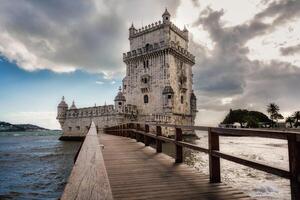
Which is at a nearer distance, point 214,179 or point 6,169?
point 214,179

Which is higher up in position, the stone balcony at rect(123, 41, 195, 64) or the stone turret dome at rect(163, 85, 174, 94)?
the stone balcony at rect(123, 41, 195, 64)

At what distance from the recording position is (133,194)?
4.05 metres

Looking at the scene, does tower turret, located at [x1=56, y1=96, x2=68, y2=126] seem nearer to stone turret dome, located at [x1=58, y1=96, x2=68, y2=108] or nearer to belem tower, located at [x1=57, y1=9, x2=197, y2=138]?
stone turret dome, located at [x1=58, y1=96, x2=68, y2=108]

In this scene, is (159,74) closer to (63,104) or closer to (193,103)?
(193,103)

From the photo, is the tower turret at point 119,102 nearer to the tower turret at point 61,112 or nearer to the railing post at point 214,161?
the tower turret at point 61,112

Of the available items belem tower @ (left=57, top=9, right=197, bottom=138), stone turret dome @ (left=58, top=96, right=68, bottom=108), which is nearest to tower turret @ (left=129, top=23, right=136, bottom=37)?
belem tower @ (left=57, top=9, right=197, bottom=138)

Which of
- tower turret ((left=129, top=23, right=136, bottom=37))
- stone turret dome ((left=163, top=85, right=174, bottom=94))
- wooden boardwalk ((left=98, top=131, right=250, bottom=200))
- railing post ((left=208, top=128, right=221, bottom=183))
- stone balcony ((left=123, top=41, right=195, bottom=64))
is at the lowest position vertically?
wooden boardwalk ((left=98, top=131, right=250, bottom=200))

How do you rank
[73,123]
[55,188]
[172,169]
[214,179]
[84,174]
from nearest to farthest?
[84,174] < [214,179] < [172,169] < [55,188] < [73,123]

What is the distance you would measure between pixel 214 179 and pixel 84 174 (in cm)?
329

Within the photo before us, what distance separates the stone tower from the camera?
39656 millimetres

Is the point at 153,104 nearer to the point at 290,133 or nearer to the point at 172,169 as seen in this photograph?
the point at 172,169

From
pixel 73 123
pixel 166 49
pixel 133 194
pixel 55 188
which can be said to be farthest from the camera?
pixel 73 123

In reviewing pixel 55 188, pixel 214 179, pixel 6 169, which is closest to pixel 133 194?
pixel 214 179

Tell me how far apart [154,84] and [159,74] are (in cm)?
178
